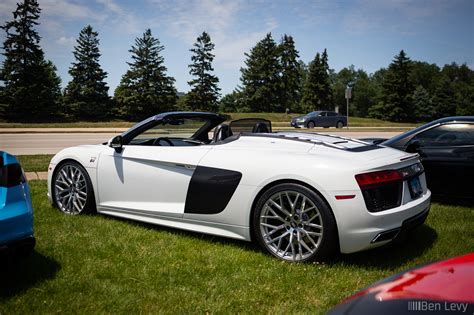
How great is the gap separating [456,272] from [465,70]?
370 ft

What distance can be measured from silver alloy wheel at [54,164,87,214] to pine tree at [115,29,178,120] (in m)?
34.5

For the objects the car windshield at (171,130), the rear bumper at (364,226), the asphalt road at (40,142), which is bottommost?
the rear bumper at (364,226)

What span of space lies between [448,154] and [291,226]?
319cm

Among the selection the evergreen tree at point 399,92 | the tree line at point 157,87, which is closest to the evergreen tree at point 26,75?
the tree line at point 157,87

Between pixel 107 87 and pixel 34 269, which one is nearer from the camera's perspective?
pixel 34 269

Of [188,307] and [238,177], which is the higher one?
[238,177]

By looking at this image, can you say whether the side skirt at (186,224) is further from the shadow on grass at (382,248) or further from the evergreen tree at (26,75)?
the evergreen tree at (26,75)

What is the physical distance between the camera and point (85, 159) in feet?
16.3

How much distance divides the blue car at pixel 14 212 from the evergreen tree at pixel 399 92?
54932mm

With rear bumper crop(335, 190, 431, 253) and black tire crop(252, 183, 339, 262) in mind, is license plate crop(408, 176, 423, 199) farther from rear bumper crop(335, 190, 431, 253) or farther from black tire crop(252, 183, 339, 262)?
black tire crop(252, 183, 339, 262)

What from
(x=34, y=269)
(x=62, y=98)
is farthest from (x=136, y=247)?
(x=62, y=98)

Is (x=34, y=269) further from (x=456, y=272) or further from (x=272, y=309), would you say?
(x=456, y=272)

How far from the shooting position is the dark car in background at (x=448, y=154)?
5473 mm

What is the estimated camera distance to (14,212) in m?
2.95
